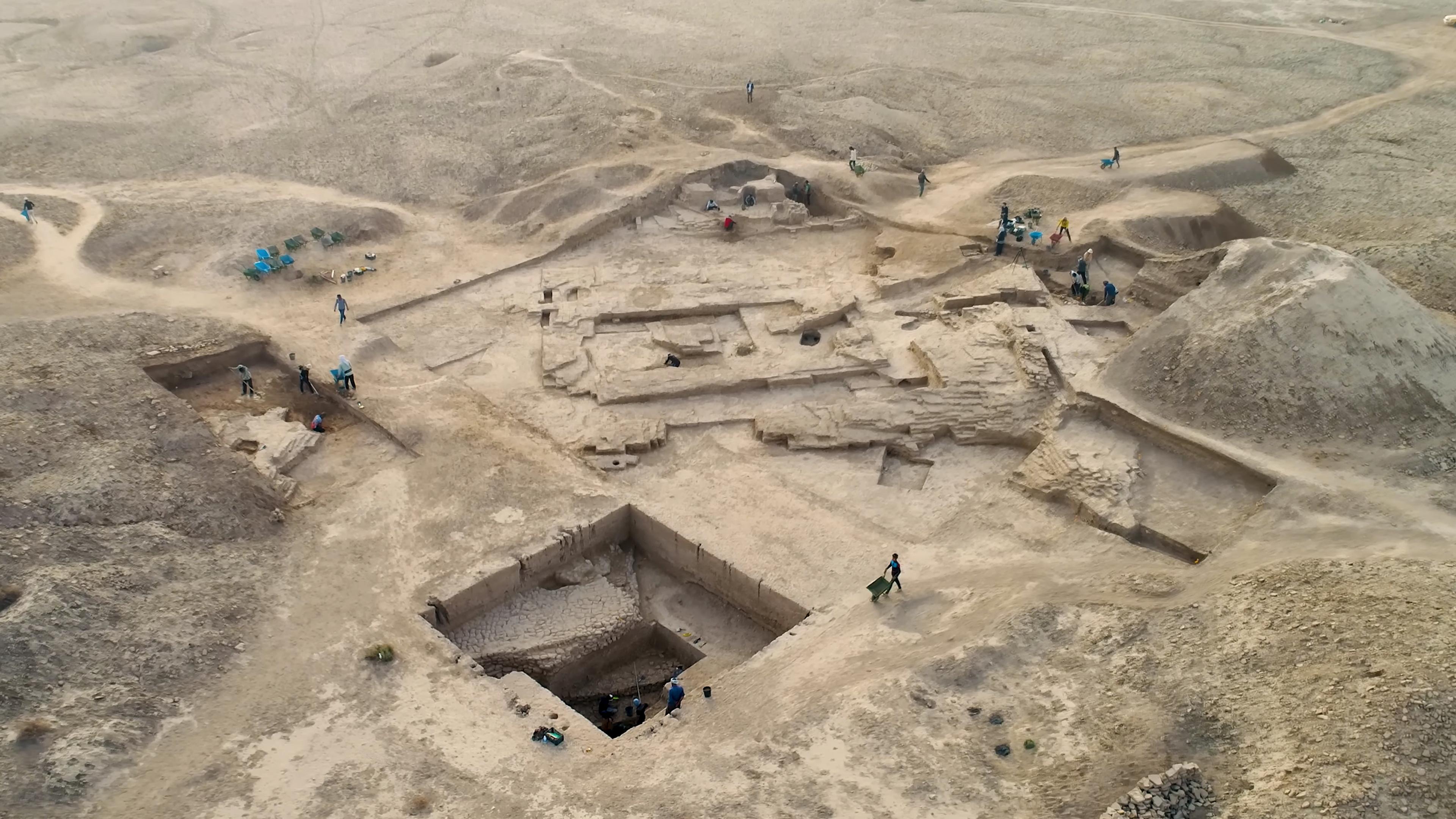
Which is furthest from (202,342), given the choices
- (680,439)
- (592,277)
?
(680,439)

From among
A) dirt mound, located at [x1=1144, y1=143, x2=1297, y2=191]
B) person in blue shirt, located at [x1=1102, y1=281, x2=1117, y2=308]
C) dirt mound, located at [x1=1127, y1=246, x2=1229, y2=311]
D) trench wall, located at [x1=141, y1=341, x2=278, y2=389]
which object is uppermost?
dirt mound, located at [x1=1144, y1=143, x2=1297, y2=191]

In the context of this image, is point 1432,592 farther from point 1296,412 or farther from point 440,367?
point 440,367

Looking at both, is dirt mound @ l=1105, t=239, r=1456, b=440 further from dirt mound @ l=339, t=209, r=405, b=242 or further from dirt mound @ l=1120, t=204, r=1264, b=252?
dirt mound @ l=339, t=209, r=405, b=242

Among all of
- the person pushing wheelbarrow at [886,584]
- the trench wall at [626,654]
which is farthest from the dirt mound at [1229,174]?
the trench wall at [626,654]

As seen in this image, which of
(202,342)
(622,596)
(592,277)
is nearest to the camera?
(622,596)

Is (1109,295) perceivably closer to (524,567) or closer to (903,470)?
(903,470)

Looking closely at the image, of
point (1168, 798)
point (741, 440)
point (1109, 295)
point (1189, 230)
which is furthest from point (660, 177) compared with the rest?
point (1168, 798)

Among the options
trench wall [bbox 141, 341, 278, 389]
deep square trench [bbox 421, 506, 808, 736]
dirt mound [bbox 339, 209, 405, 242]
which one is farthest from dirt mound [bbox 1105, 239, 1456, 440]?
dirt mound [bbox 339, 209, 405, 242]
